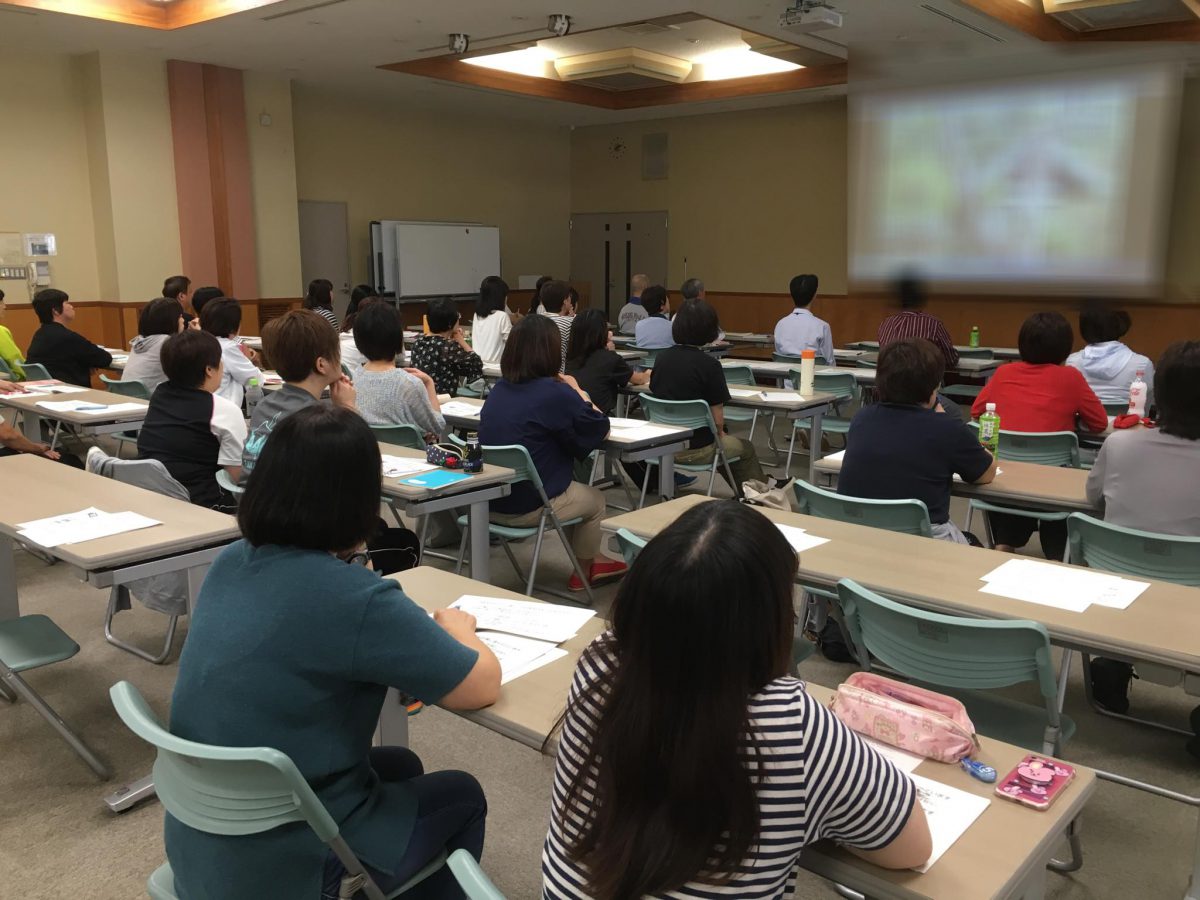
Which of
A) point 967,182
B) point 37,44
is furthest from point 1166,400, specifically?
point 37,44

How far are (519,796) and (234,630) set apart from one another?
1.44 metres

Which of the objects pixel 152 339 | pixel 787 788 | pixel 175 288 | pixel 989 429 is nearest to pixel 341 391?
pixel 989 429

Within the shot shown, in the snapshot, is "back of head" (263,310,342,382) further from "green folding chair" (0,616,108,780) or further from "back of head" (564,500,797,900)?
"back of head" (564,500,797,900)

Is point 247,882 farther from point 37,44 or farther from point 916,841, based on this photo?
point 37,44

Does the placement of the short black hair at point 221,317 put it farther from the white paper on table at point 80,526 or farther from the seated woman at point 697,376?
the white paper on table at point 80,526

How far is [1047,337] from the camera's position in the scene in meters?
4.16

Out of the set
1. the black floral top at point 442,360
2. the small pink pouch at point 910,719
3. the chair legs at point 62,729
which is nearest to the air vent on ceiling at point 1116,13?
the black floral top at point 442,360

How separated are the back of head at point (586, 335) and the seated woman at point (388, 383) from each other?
3.81ft

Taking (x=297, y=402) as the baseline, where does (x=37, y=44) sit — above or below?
above

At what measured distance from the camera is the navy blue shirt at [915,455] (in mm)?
3146

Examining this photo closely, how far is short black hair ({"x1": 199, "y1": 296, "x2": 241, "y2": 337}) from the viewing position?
5434 mm

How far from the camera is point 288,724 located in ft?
4.93

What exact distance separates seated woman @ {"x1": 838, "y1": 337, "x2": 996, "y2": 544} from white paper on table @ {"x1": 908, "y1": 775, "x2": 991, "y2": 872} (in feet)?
5.92

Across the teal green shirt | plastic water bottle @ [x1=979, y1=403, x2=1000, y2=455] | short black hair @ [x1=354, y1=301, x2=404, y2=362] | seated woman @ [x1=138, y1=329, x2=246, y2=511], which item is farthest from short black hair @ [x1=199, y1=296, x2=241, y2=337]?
the teal green shirt
